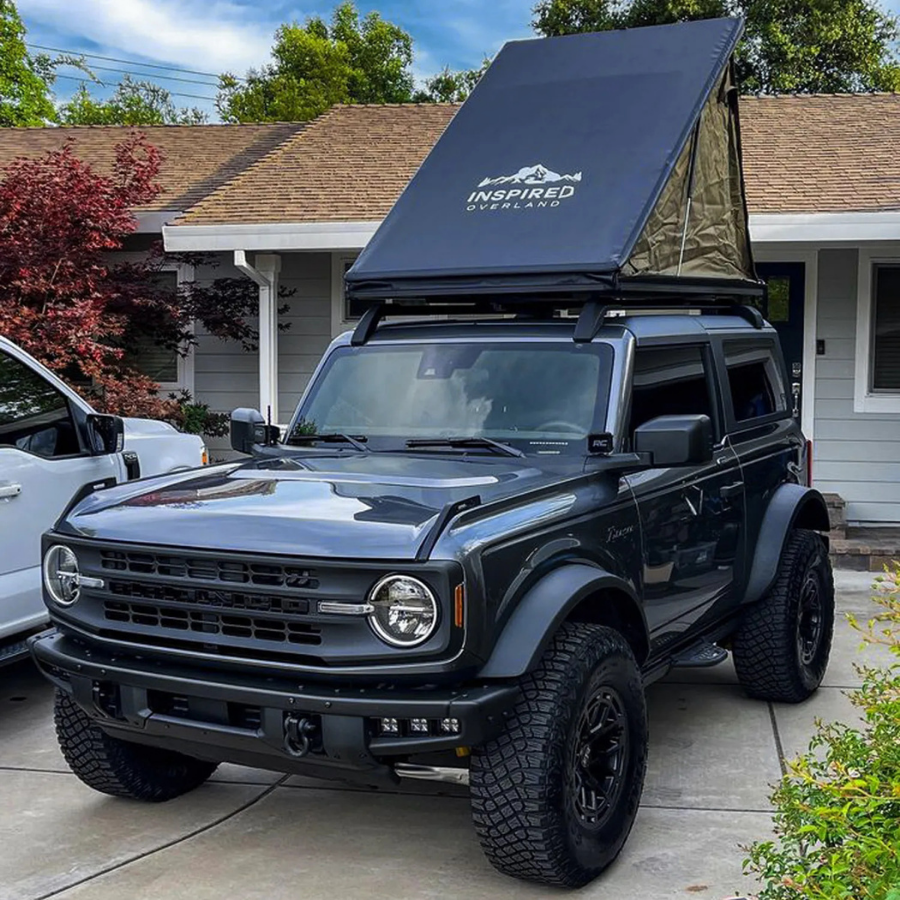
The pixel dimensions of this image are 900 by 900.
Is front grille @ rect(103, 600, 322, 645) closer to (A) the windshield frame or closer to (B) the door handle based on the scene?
(A) the windshield frame

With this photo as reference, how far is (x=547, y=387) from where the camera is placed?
486 centimetres

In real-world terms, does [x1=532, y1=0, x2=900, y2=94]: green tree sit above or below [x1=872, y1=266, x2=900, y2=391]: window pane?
above

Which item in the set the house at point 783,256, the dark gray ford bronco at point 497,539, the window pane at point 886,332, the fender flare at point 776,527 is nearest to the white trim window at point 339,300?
the house at point 783,256

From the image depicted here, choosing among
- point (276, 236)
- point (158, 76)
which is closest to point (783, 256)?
point (276, 236)

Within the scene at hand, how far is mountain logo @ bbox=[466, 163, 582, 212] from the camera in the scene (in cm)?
553

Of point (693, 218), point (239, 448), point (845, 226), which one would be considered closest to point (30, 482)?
point (239, 448)

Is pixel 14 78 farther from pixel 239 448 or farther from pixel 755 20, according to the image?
pixel 239 448

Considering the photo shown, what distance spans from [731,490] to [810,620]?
3.92 feet

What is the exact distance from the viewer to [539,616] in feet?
12.3

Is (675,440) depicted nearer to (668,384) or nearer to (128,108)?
(668,384)

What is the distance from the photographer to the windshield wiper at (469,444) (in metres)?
4.64

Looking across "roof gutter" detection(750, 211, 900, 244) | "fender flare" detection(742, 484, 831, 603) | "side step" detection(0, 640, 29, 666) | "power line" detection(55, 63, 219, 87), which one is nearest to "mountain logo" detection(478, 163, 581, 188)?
"fender flare" detection(742, 484, 831, 603)

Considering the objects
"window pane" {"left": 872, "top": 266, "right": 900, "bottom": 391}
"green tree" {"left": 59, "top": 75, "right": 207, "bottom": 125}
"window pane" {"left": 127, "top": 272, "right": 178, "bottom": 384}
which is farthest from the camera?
"green tree" {"left": 59, "top": 75, "right": 207, "bottom": 125}

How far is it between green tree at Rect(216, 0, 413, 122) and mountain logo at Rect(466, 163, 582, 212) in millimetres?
29803
